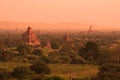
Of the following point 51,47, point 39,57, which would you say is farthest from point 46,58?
point 51,47

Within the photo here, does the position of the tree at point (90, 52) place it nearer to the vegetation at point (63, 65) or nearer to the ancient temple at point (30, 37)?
the vegetation at point (63, 65)

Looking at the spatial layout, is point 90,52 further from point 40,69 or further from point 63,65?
point 40,69

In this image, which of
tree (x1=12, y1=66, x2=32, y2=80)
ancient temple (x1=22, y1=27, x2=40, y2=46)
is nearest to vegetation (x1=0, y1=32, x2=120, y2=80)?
tree (x1=12, y1=66, x2=32, y2=80)

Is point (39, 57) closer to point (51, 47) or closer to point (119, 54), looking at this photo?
point (119, 54)

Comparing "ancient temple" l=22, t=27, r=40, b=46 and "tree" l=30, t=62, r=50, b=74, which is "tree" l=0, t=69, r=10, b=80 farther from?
"ancient temple" l=22, t=27, r=40, b=46

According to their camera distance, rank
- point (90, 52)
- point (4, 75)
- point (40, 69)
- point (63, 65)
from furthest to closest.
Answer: point (90, 52) < point (63, 65) < point (40, 69) < point (4, 75)

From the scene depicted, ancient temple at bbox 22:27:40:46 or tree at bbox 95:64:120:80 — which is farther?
ancient temple at bbox 22:27:40:46

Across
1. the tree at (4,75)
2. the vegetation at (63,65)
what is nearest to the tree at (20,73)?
the vegetation at (63,65)

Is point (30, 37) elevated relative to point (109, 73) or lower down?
elevated

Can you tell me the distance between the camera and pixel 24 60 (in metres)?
53.7

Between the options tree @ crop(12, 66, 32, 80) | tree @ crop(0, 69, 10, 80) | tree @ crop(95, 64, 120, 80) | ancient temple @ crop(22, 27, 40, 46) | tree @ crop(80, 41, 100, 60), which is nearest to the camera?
tree @ crop(0, 69, 10, 80)

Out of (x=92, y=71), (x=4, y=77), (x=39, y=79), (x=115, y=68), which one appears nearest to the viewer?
(x=39, y=79)

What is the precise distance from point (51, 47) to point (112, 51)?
81.9ft

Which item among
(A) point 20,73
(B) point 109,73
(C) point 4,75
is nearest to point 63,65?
(A) point 20,73
